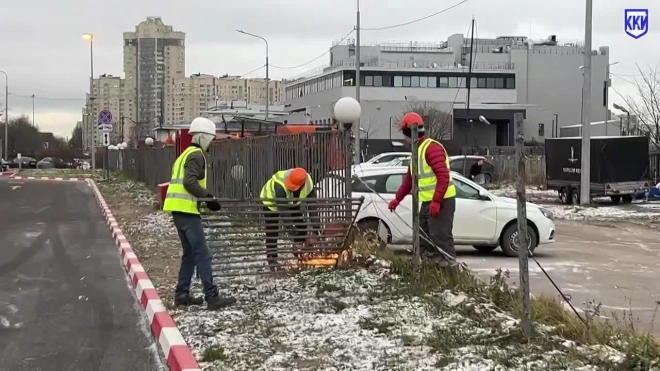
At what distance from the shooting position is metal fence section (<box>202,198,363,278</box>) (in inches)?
349

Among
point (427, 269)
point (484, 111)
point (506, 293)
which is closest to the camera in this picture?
point (506, 293)

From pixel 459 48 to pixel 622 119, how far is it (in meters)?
46.4

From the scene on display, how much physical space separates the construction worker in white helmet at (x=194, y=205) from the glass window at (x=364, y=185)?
5400 mm

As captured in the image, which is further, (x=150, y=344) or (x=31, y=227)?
(x=31, y=227)

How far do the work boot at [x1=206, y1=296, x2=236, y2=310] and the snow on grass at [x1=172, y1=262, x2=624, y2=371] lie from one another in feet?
0.27

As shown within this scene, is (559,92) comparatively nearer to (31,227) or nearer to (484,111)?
(484,111)

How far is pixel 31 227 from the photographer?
694 inches

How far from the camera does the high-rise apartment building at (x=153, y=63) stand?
83562 mm

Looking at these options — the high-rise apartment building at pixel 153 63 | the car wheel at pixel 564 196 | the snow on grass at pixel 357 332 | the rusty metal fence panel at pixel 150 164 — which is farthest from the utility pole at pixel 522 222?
the high-rise apartment building at pixel 153 63

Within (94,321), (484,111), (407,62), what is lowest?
(94,321)

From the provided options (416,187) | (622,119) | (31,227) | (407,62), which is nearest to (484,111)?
(407,62)

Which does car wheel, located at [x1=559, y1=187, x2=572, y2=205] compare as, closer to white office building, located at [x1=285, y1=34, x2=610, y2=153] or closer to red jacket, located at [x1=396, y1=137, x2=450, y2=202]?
red jacket, located at [x1=396, y1=137, x2=450, y2=202]

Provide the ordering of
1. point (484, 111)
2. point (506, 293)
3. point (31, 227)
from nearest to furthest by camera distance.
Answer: point (506, 293)
point (31, 227)
point (484, 111)

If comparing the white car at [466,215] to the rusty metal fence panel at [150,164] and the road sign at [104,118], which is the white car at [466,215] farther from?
the road sign at [104,118]
